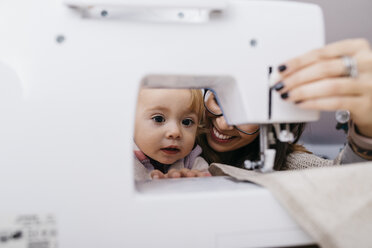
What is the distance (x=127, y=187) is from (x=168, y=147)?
21.5 inches

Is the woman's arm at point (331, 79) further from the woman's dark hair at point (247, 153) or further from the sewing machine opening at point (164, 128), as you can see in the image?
the woman's dark hair at point (247, 153)

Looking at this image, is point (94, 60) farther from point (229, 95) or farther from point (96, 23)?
point (229, 95)

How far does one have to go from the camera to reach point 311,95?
1.82 feet

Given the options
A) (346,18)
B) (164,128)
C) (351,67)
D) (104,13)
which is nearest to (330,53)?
(351,67)

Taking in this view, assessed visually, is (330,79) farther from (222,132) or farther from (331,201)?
(222,132)

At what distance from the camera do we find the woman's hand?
55 cm

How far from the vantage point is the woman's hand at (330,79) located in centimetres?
55

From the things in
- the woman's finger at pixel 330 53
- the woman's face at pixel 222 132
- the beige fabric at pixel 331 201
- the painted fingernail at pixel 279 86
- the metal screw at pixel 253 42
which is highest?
the metal screw at pixel 253 42

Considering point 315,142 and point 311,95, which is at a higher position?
point 311,95

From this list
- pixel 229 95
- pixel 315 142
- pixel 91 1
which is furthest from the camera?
pixel 315 142

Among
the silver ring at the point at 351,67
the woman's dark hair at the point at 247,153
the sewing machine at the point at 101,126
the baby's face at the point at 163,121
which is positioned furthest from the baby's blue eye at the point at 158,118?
the silver ring at the point at 351,67

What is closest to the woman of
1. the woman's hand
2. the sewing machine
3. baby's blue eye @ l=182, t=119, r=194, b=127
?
the woman's hand

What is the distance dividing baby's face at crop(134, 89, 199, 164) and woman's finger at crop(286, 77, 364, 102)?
1.66 feet

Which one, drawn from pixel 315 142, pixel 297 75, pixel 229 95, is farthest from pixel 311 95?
pixel 315 142
